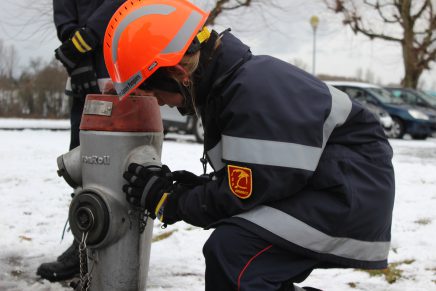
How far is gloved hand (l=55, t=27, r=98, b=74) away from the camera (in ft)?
8.64

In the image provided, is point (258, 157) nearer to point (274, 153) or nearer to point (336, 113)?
point (274, 153)

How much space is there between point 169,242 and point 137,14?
195 centimetres

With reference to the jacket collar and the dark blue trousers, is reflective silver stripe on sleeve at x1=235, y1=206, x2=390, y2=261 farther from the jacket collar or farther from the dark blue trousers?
the jacket collar

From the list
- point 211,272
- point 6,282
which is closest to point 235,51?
point 211,272

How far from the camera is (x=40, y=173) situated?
5.78 metres

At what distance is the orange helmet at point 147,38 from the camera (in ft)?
6.38

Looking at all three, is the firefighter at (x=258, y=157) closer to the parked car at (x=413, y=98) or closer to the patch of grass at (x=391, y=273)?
the patch of grass at (x=391, y=273)

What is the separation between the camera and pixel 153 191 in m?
2.07

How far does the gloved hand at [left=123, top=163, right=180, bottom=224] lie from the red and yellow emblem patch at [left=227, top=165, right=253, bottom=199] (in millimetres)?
259

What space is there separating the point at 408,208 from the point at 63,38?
3.15 m

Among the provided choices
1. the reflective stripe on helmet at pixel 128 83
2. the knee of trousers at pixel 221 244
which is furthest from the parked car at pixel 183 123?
the knee of trousers at pixel 221 244

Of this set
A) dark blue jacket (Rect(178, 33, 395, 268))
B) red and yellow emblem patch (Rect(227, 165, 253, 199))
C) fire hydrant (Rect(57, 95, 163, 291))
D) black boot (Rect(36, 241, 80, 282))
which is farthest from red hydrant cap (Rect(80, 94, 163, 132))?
black boot (Rect(36, 241, 80, 282))

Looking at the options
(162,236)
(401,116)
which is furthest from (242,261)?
(401,116)

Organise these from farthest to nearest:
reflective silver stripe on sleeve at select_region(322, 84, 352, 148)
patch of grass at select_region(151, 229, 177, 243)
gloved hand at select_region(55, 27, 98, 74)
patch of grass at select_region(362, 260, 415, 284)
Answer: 1. patch of grass at select_region(151, 229, 177, 243)
2. patch of grass at select_region(362, 260, 415, 284)
3. gloved hand at select_region(55, 27, 98, 74)
4. reflective silver stripe on sleeve at select_region(322, 84, 352, 148)
